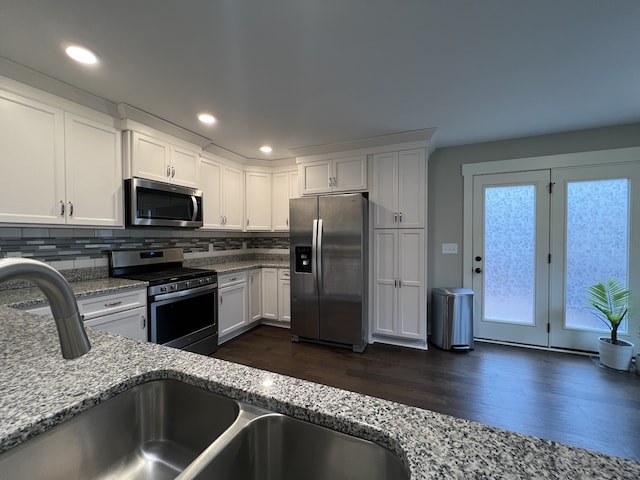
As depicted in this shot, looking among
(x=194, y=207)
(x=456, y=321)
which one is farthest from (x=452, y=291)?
(x=194, y=207)

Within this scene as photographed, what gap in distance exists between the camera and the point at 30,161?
187 cm

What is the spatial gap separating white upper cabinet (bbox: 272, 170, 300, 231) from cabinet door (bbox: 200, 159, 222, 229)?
0.83m

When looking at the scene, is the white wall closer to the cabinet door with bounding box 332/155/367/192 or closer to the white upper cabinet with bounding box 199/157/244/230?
the cabinet door with bounding box 332/155/367/192

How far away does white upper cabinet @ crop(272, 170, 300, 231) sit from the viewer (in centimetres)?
388

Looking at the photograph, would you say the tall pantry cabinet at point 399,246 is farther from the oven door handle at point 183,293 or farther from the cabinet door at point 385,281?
the oven door handle at point 183,293

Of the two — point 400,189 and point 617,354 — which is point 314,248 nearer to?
point 400,189

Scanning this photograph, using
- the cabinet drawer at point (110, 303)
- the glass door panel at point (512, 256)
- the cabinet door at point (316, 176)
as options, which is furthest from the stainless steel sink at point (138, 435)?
the glass door panel at point (512, 256)

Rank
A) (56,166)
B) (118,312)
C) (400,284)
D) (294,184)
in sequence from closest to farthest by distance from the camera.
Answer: (56,166) < (118,312) < (400,284) < (294,184)

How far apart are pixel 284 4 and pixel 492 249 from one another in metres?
3.23

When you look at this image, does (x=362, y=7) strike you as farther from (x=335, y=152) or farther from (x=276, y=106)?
(x=335, y=152)

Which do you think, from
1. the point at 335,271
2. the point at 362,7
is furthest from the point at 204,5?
the point at 335,271

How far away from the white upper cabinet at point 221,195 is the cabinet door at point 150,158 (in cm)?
48

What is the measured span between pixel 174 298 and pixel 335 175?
2214 millimetres

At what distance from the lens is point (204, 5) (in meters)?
1.32
